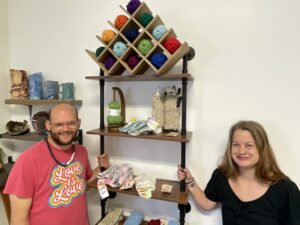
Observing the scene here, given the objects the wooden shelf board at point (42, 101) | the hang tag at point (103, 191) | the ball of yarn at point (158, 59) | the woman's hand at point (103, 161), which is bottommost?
the hang tag at point (103, 191)

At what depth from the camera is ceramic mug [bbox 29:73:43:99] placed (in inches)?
63.2

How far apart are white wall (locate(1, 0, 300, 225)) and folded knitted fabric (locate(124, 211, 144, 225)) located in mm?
66

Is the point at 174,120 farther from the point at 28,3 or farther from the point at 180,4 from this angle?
the point at 28,3

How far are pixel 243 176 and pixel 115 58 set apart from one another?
969 millimetres

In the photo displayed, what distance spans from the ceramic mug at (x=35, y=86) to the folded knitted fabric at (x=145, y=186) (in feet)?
3.07

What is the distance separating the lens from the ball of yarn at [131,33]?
3.92ft

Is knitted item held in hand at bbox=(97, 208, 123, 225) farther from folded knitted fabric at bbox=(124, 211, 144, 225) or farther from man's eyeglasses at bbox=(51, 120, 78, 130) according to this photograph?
man's eyeglasses at bbox=(51, 120, 78, 130)

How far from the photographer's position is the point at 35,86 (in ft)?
5.27

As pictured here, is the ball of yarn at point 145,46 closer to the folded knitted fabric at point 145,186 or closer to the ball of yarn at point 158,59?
the ball of yarn at point 158,59

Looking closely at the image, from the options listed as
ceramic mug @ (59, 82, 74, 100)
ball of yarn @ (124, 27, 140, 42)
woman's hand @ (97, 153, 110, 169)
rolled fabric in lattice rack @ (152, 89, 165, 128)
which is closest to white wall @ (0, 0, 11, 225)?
ceramic mug @ (59, 82, 74, 100)

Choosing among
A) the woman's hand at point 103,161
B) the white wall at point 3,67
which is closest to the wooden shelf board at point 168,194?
the woman's hand at point 103,161

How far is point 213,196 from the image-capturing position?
1.30m

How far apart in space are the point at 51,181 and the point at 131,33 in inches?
35.5

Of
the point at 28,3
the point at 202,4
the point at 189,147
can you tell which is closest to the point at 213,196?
the point at 189,147
